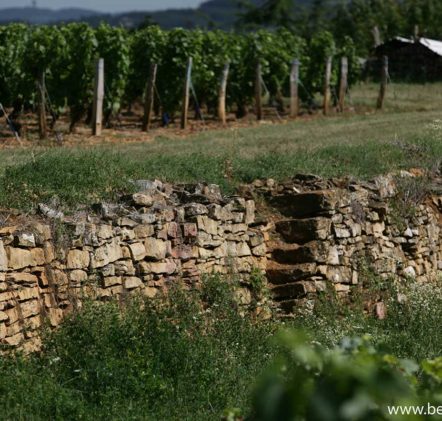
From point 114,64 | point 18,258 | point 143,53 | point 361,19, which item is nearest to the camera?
point 18,258

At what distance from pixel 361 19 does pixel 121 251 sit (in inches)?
1767

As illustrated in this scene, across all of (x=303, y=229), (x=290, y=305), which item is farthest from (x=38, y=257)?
(x=303, y=229)

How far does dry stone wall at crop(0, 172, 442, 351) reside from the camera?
9.22m

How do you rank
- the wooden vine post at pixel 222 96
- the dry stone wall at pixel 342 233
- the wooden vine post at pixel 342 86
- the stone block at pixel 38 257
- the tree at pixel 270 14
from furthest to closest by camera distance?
the tree at pixel 270 14, the wooden vine post at pixel 342 86, the wooden vine post at pixel 222 96, the dry stone wall at pixel 342 233, the stone block at pixel 38 257

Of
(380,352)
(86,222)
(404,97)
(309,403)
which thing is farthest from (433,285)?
(404,97)

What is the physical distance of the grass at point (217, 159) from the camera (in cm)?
1106

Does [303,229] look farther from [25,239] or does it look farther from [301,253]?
[25,239]

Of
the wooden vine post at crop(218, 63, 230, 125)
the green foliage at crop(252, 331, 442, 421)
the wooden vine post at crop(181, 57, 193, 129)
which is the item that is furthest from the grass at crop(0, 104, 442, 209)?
the green foliage at crop(252, 331, 442, 421)

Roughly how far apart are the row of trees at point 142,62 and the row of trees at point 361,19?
50.6 feet

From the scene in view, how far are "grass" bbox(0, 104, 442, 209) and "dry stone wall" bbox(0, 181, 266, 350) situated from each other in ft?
1.76

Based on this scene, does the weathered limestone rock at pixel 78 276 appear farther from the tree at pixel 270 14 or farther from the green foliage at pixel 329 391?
the tree at pixel 270 14

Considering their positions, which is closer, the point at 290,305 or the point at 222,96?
the point at 290,305

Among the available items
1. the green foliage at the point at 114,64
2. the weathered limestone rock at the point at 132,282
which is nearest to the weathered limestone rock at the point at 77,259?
the weathered limestone rock at the point at 132,282

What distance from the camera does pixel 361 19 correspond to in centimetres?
5306
